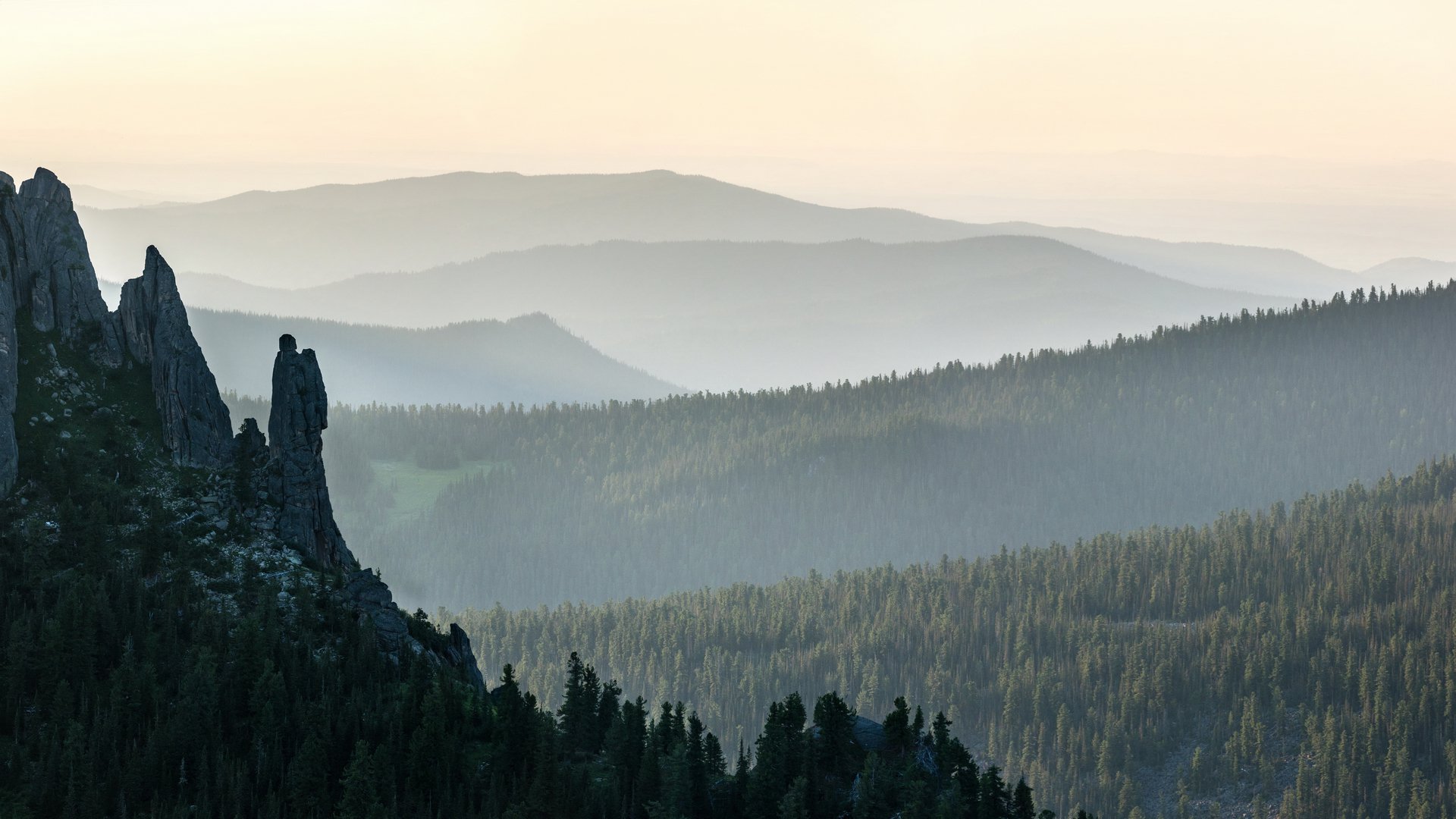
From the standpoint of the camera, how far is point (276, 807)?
111 m

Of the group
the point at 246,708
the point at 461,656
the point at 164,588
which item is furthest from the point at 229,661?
the point at 461,656

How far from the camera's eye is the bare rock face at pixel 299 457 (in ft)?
461

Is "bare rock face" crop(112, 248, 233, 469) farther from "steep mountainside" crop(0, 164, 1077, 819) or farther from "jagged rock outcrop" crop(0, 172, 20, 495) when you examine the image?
"jagged rock outcrop" crop(0, 172, 20, 495)

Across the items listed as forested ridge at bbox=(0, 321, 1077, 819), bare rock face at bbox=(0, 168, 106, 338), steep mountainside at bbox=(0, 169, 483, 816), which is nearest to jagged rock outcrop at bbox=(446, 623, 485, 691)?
steep mountainside at bbox=(0, 169, 483, 816)

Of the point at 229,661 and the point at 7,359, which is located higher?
the point at 7,359

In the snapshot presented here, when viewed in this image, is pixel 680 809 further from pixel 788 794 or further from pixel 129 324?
pixel 129 324

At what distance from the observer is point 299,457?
14275 centimetres

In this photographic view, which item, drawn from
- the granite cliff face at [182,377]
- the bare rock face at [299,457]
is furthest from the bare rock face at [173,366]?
the bare rock face at [299,457]

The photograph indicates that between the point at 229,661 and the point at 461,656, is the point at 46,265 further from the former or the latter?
the point at 461,656

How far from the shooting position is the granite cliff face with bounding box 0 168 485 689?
139375 mm

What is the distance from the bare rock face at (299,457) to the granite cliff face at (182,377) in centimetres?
9

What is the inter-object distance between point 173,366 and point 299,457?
516 inches

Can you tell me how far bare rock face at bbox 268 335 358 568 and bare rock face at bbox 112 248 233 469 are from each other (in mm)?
4678

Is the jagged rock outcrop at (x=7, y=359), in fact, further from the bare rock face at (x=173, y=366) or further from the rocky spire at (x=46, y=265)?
the bare rock face at (x=173, y=366)
